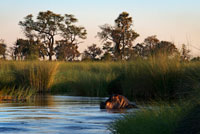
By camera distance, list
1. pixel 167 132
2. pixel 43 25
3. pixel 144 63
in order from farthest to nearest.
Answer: pixel 43 25 → pixel 144 63 → pixel 167 132

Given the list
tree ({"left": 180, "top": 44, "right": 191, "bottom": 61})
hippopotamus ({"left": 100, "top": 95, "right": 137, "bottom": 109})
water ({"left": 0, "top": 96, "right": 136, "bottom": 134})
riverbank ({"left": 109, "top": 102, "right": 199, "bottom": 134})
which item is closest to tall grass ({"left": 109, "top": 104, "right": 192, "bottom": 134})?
riverbank ({"left": 109, "top": 102, "right": 199, "bottom": 134})

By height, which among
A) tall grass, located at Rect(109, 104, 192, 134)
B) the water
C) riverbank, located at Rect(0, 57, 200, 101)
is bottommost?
the water

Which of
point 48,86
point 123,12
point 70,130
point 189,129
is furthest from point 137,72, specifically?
point 123,12

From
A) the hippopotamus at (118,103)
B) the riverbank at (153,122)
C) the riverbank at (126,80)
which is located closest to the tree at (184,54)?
the riverbank at (126,80)

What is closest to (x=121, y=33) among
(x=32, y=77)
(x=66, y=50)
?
(x=66, y=50)

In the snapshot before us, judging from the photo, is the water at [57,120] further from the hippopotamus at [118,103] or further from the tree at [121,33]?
the tree at [121,33]

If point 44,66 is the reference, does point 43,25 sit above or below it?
above

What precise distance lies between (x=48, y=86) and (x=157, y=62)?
500 cm

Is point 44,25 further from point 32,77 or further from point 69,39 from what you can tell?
point 32,77

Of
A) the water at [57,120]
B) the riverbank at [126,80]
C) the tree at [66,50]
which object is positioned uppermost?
the tree at [66,50]

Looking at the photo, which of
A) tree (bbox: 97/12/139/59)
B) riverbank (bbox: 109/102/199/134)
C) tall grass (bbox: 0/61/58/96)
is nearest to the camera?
riverbank (bbox: 109/102/199/134)

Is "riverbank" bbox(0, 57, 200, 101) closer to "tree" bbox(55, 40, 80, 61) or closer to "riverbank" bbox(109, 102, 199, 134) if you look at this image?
"riverbank" bbox(109, 102, 199, 134)

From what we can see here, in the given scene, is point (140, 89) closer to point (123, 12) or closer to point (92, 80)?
point (92, 80)

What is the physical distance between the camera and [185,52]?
1358 centimetres
